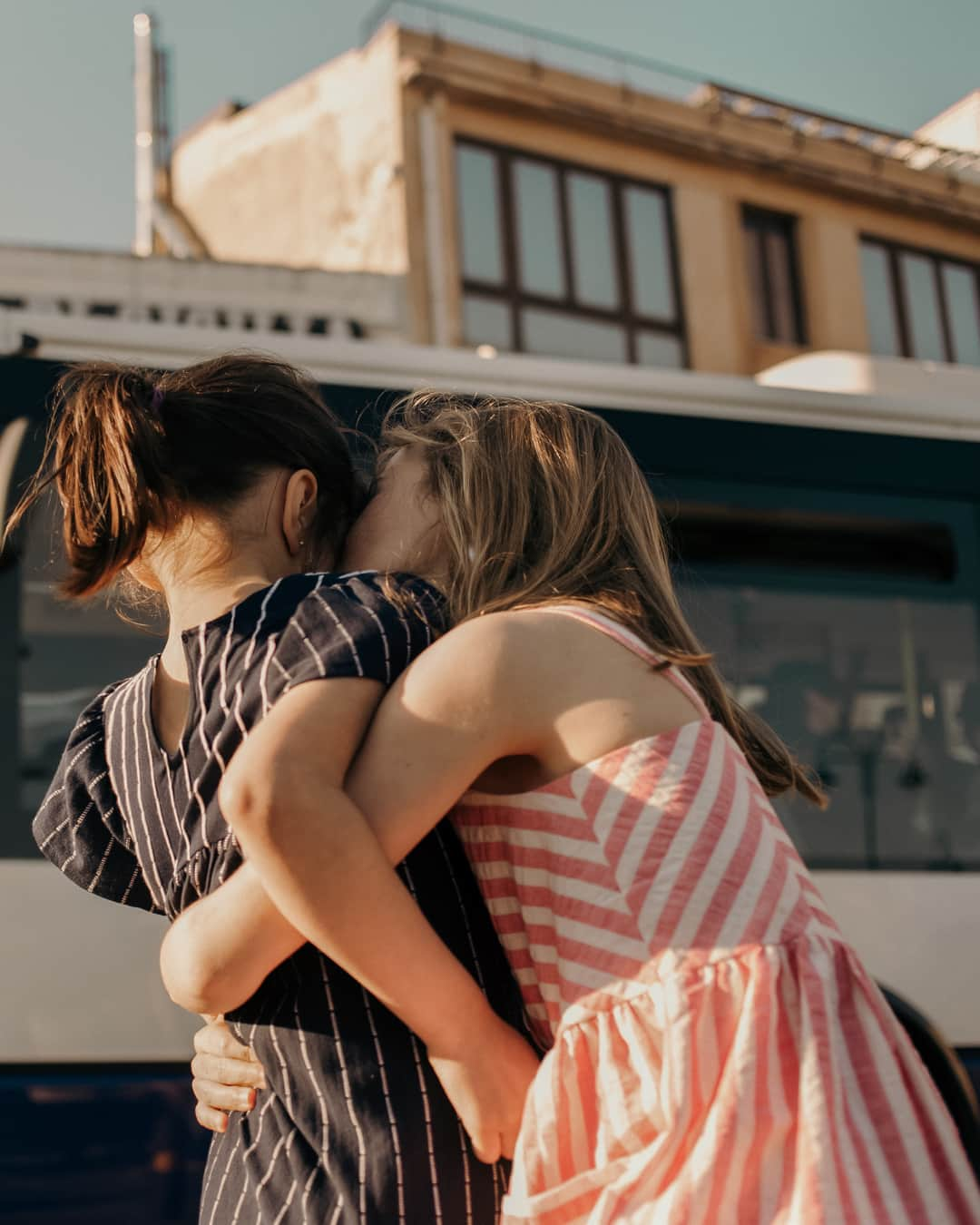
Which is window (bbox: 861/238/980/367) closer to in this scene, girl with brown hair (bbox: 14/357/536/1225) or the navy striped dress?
girl with brown hair (bbox: 14/357/536/1225)

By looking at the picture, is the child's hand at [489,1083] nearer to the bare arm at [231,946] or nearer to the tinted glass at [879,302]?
the bare arm at [231,946]

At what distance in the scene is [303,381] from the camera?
5.49 feet

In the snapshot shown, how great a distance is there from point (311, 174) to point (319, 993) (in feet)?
55.8

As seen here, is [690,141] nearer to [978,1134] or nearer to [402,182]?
[402,182]

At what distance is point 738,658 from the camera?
4.01 meters

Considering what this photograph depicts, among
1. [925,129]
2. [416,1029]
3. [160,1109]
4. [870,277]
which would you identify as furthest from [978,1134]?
[925,129]

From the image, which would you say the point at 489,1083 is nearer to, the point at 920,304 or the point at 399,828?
the point at 399,828

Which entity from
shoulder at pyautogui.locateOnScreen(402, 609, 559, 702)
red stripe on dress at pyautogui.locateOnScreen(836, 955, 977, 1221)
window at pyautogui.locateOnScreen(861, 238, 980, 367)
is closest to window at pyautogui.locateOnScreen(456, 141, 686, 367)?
window at pyautogui.locateOnScreen(861, 238, 980, 367)

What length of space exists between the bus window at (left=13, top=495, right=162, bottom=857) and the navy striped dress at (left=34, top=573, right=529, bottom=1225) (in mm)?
2097

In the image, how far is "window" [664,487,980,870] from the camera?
3.99 metres

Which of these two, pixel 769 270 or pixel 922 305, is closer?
pixel 769 270

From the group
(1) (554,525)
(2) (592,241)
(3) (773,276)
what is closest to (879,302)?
(3) (773,276)

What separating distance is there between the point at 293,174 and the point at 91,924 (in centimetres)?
1568

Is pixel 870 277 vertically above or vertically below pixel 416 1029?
above
